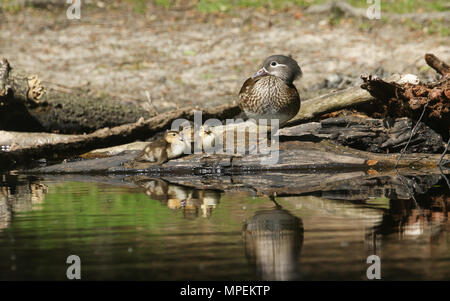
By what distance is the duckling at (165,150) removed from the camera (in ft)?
30.9

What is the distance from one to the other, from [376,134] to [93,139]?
3960 millimetres

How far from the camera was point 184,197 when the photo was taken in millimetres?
7172

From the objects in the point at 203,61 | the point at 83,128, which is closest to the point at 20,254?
the point at 83,128

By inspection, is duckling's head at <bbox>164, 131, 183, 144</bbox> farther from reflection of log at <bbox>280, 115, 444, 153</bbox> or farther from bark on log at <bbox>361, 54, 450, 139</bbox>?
bark on log at <bbox>361, 54, 450, 139</bbox>

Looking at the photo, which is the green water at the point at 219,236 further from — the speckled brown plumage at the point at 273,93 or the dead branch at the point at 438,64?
the dead branch at the point at 438,64

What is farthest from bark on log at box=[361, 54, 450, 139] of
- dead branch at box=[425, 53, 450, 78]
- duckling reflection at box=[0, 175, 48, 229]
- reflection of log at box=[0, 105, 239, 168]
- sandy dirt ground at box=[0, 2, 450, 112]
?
duckling reflection at box=[0, 175, 48, 229]

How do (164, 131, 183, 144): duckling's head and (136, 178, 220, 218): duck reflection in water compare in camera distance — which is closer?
(136, 178, 220, 218): duck reflection in water

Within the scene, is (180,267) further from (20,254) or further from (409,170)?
(409,170)

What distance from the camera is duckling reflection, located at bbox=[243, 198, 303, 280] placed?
13.6 feet

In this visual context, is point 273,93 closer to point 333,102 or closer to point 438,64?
point 333,102

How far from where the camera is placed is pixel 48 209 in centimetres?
662

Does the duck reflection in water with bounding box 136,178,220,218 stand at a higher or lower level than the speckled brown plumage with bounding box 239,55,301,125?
lower

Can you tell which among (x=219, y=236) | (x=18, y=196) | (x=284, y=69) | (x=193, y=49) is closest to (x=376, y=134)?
(x=284, y=69)

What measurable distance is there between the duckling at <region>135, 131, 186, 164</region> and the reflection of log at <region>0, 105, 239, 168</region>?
0.93m
